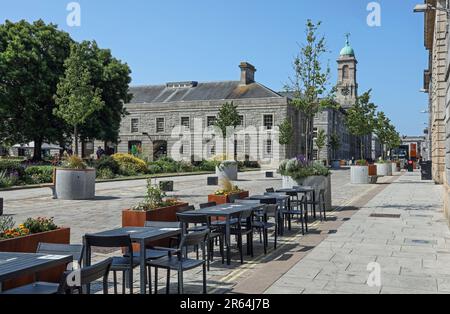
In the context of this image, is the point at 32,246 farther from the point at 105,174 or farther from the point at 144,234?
the point at 105,174

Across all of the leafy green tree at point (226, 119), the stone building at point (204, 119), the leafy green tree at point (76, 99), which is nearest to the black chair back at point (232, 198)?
the leafy green tree at point (76, 99)

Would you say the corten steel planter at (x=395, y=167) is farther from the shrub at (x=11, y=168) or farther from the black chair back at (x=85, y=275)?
the black chair back at (x=85, y=275)

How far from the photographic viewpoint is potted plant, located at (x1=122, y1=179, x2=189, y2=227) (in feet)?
25.2

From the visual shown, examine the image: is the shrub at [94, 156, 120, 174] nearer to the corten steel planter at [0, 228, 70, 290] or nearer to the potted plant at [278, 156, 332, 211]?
the potted plant at [278, 156, 332, 211]

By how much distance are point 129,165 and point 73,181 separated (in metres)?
16.6

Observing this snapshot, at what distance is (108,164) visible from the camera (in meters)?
31.4

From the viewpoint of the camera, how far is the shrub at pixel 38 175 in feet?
80.8

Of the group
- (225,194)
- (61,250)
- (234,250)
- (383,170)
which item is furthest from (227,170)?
(61,250)

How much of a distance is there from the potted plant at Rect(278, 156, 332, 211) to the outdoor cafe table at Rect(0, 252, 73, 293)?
10.7 m

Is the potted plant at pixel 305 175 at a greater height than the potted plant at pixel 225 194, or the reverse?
the potted plant at pixel 305 175

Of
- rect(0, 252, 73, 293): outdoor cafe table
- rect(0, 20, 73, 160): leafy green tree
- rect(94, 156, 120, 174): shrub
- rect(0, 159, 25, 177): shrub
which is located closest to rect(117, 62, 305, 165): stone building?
rect(0, 20, 73, 160): leafy green tree

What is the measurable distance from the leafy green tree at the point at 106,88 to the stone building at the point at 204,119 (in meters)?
16.2
